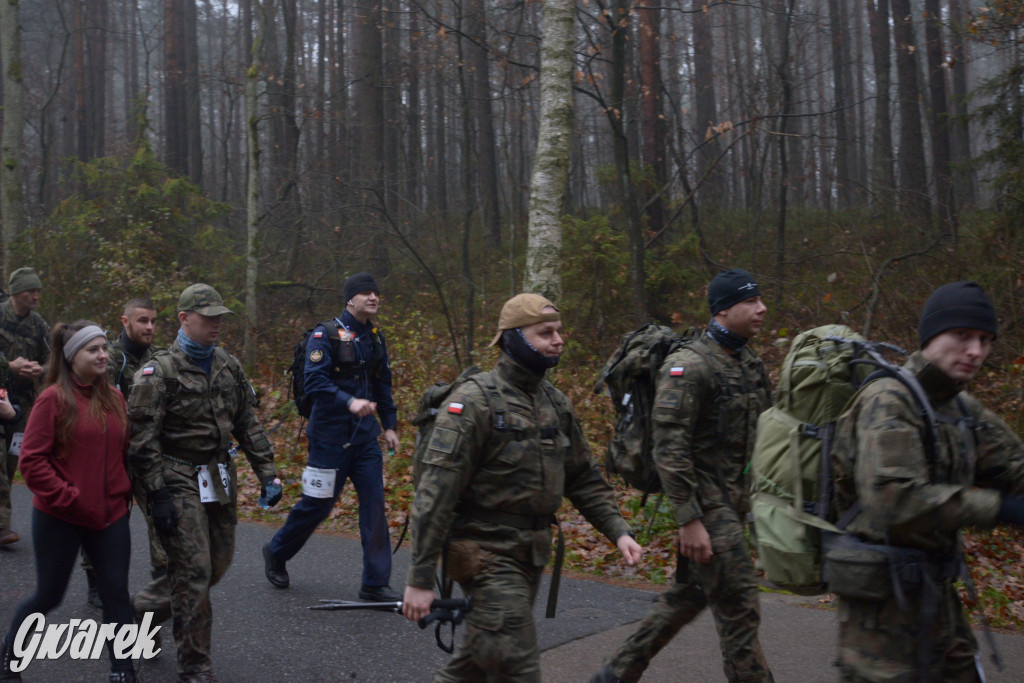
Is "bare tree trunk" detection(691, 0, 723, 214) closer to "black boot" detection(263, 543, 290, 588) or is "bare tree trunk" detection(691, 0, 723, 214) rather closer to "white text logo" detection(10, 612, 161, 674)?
"black boot" detection(263, 543, 290, 588)

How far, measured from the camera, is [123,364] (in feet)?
21.0

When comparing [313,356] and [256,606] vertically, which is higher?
[313,356]

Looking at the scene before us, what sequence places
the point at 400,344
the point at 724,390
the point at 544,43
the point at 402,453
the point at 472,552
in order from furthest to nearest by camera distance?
the point at 400,344 → the point at 402,453 → the point at 544,43 → the point at 724,390 → the point at 472,552

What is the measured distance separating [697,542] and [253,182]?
1311cm

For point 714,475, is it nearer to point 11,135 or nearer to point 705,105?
point 11,135

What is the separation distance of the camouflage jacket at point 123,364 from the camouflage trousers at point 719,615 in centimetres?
373

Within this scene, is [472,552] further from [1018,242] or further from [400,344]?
[400,344]

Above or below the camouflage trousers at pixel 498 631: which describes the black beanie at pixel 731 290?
above

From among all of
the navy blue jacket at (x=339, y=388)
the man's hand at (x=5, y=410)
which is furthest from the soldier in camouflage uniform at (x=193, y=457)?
the man's hand at (x=5, y=410)

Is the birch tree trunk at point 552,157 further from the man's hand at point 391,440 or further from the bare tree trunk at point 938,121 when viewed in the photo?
the bare tree trunk at point 938,121

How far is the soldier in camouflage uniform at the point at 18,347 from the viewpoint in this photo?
27.5 ft

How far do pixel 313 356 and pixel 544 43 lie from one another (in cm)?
455

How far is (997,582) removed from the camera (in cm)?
747

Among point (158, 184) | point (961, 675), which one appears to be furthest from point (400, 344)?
point (961, 675)
